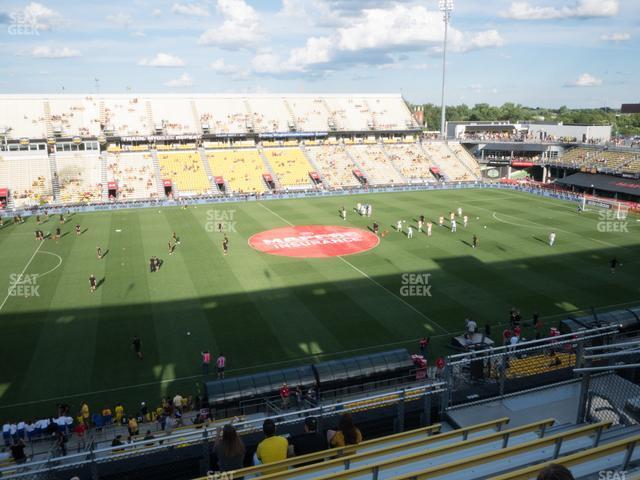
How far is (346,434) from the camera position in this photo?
9219 millimetres

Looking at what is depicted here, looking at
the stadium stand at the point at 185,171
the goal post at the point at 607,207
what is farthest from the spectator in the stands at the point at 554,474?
the stadium stand at the point at 185,171

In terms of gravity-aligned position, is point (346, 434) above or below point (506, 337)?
above

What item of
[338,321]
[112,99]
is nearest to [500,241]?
[338,321]

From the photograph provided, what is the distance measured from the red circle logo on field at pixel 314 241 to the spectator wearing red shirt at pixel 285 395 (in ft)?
71.0

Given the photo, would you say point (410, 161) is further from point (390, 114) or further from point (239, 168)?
point (239, 168)

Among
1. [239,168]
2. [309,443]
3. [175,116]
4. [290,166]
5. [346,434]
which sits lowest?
[309,443]

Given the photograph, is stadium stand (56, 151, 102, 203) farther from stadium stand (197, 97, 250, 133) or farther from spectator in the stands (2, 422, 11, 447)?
spectator in the stands (2, 422, 11, 447)

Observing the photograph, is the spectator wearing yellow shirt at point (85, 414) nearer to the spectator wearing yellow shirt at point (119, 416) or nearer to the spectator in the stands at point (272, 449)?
the spectator wearing yellow shirt at point (119, 416)

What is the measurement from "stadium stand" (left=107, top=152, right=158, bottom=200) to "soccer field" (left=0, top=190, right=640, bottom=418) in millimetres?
16027

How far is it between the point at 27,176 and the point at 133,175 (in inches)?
489

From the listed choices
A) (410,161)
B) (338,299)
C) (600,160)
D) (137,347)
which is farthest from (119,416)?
(600,160)

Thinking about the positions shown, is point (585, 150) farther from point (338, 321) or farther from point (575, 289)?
point (338, 321)

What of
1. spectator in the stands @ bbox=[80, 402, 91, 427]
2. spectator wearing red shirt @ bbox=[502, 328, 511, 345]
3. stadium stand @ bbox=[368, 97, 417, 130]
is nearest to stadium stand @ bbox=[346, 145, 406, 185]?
stadium stand @ bbox=[368, 97, 417, 130]

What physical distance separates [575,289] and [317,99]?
6980 cm
